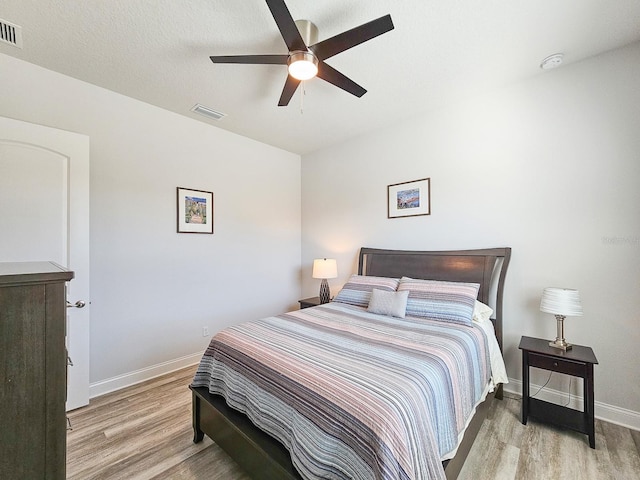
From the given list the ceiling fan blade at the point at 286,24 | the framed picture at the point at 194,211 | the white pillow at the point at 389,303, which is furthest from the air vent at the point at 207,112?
the white pillow at the point at 389,303

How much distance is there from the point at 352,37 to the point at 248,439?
7.53 ft

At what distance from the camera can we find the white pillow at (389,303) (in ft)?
8.18

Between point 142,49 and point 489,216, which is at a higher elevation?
point 142,49

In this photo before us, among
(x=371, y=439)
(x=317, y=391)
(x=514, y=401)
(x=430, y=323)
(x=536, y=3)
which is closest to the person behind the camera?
(x=371, y=439)

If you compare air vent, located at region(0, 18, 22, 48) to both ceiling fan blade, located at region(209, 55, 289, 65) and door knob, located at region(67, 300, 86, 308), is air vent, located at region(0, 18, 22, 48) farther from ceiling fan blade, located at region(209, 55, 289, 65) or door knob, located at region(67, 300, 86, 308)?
door knob, located at region(67, 300, 86, 308)

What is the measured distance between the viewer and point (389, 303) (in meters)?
2.55

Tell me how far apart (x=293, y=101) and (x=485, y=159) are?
2.00 metres

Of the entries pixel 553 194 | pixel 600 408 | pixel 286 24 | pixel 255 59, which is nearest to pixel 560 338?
pixel 600 408

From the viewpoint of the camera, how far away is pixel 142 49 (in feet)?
7.11

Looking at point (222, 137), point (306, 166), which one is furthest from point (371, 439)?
point (306, 166)

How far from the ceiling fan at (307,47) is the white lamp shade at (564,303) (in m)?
2.15

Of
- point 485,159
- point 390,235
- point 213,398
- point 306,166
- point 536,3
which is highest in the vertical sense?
point 536,3

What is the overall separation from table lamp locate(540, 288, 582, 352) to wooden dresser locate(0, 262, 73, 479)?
9.27 ft

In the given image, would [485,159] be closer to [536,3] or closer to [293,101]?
[536,3]
